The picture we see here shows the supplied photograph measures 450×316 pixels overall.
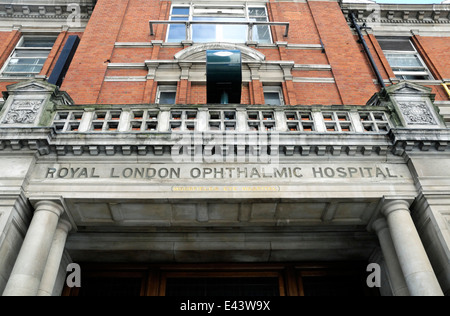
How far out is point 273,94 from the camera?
525 inches

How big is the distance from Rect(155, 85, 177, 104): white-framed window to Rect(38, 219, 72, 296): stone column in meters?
6.05

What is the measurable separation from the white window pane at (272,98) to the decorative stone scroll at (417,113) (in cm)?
465

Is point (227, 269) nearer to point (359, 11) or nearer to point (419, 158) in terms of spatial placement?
point (419, 158)

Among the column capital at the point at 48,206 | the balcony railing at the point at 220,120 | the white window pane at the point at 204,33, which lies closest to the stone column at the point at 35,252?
the column capital at the point at 48,206

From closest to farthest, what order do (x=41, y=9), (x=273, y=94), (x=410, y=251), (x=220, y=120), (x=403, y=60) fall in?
(x=410, y=251) < (x=220, y=120) < (x=273, y=94) < (x=403, y=60) < (x=41, y=9)

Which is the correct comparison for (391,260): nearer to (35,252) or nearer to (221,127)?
(221,127)

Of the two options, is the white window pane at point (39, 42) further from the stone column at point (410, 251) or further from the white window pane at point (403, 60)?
the stone column at point (410, 251)

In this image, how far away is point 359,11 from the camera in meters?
17.0

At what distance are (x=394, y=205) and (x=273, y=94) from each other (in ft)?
22.4

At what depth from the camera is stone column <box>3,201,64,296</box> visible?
615cm

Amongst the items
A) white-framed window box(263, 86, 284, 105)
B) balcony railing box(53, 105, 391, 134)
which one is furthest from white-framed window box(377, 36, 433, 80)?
balcony railing box(53, 105, 391, 134)

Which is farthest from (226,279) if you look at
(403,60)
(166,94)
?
(403,60)
